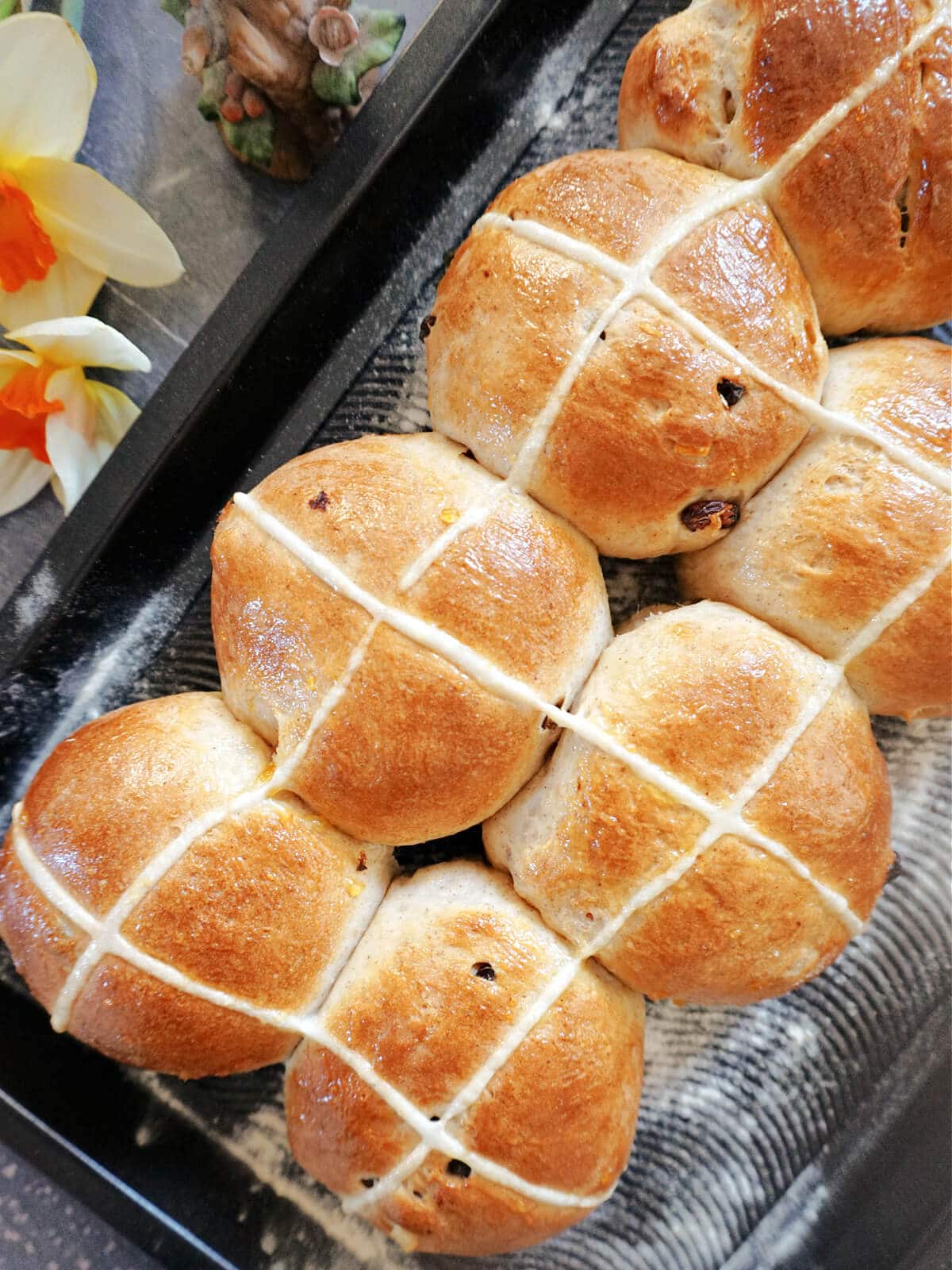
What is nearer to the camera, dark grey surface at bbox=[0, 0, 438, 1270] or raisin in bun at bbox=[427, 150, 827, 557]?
raisin in bun at bbox=[427, 150, 827, 557]

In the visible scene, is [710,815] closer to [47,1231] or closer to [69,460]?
[69,460]

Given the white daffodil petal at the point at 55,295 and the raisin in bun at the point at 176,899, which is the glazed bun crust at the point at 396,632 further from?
the white daffodil petal at the point at 55,295

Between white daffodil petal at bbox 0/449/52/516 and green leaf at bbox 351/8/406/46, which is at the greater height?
green leaf at bbox 351/8/406/46

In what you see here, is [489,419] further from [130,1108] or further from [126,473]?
[130,1108]

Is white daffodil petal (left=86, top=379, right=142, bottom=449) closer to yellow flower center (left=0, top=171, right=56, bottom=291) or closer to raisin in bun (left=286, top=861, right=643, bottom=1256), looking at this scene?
yellow flower center (left=0, top=171, right=56, bottom=291)

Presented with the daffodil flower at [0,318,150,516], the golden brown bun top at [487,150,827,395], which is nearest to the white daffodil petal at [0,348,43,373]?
the daffodil flower at [0,318,150,516]

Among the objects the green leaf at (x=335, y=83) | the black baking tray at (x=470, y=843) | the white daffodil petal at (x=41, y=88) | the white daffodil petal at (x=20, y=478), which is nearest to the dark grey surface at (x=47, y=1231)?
the black baking tray at (x=470, y=843)

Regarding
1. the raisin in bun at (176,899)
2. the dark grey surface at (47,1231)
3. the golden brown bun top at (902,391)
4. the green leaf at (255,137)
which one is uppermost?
the golden brown bun top at (902,391)
